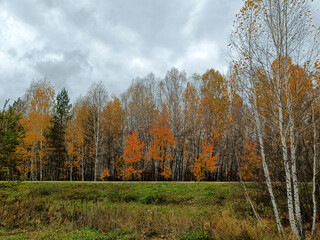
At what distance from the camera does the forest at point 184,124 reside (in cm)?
590

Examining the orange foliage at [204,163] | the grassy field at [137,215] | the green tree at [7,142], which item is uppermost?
the green tree at [7,142]

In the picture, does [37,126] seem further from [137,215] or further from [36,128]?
[137,215]

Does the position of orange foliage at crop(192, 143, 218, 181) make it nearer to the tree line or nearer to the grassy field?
the tree line

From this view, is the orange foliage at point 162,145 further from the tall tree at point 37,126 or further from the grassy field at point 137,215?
the tall tree at point 37,126

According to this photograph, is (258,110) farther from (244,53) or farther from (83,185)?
(83,185)

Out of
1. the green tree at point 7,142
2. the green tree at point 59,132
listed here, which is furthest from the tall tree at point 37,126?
the green tree at point 7,142

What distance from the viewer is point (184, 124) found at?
25359mm

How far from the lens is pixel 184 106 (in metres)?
27.3

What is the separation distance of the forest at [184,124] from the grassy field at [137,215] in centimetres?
134

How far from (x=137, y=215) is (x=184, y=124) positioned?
57.1ft

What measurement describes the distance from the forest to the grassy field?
1.34 m

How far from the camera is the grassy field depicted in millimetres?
6141

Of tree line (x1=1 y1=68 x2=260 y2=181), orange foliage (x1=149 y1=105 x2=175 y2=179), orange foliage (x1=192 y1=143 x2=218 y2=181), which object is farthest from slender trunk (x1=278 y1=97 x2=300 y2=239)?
orange foliage (x1=149 y1=105 x2=175 y2=179)

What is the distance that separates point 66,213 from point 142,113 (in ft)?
63.6
